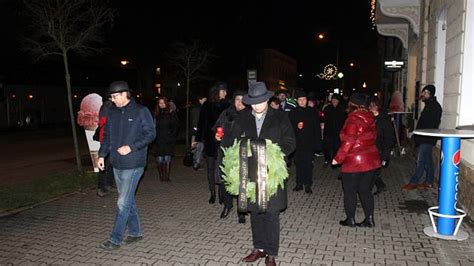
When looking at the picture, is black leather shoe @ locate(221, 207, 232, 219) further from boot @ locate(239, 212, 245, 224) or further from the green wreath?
the green wreath

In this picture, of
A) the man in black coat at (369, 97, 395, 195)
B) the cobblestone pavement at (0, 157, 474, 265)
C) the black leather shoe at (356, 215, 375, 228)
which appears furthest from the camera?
the man in black coat at (369, 97, 395, 195)

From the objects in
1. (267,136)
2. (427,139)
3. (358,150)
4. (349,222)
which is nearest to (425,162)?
(427,139)

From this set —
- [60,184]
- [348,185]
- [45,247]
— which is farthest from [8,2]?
[348,185]

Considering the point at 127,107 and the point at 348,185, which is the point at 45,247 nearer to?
the point at 127,107

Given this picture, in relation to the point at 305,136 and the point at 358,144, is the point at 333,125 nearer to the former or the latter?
the point at 305,136

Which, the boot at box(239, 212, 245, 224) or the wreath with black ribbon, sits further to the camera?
the boot at box(239, 212, 245, 224)

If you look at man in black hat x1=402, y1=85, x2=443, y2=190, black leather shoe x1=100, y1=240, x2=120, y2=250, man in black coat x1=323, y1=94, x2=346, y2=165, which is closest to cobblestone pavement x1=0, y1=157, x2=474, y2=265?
black leather shoe x1=100, y1=240, x2=120, y2=250

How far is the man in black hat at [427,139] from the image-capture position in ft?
27.7

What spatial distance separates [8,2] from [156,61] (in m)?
10.2

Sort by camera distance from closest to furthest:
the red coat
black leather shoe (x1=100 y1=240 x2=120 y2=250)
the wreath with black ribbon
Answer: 1. the wreath with black ribbon
2. black leather shoe (x1=100 y1=240 x2=120 y2=250)
3. the red coat

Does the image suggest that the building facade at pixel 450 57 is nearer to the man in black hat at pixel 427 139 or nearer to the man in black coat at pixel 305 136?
the man in black hat at pixel 427 139

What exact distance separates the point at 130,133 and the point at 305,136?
3.86 metres

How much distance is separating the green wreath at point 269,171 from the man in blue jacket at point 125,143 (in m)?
1.26

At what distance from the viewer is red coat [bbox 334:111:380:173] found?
6.04 meters
